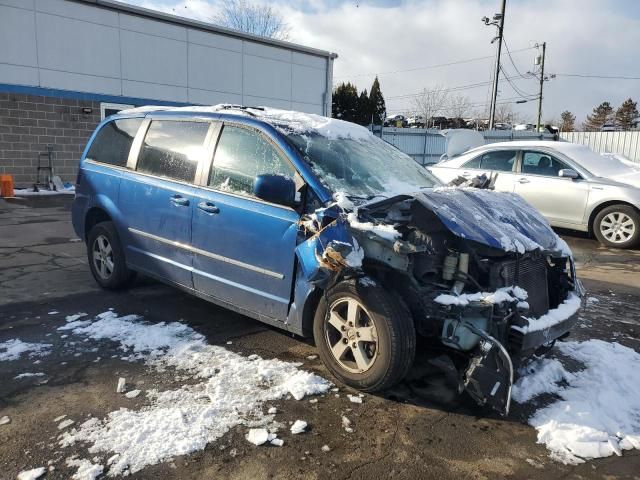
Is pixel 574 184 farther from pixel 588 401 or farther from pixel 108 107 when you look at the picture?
pixel 108 107

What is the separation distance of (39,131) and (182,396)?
14.1 meters

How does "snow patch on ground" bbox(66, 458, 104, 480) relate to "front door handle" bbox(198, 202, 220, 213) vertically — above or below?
below

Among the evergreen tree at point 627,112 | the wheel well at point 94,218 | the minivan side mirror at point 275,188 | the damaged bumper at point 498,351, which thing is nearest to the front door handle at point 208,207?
the minivan side mirror at point 275,188

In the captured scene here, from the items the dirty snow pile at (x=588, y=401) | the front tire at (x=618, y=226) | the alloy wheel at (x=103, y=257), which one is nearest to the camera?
the dirty snow pile at (x=588, y=401)

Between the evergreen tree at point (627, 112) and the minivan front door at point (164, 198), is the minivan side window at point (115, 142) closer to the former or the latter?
the minivan front door at point (164, 198)

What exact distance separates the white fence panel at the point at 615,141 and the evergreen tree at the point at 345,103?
12805 mm

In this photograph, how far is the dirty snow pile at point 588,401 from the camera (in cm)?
284

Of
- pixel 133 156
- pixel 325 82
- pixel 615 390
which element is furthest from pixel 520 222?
pixel 325 82

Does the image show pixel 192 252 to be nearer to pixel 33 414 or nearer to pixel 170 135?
pixel 170 135

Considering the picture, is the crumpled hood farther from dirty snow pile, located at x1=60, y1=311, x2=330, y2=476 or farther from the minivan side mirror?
dirty snow pile, located at x1=60, y1=311, x2=330, y2=476

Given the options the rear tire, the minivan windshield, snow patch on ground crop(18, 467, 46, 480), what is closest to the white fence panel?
the minivan windshield

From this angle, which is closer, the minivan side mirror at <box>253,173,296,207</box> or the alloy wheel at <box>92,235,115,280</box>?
the minivan side mirror at <box>253,173,296,207</box>

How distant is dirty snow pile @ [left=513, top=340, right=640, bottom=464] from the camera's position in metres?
2.84

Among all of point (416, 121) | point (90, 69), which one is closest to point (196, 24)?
point (90, 69)
